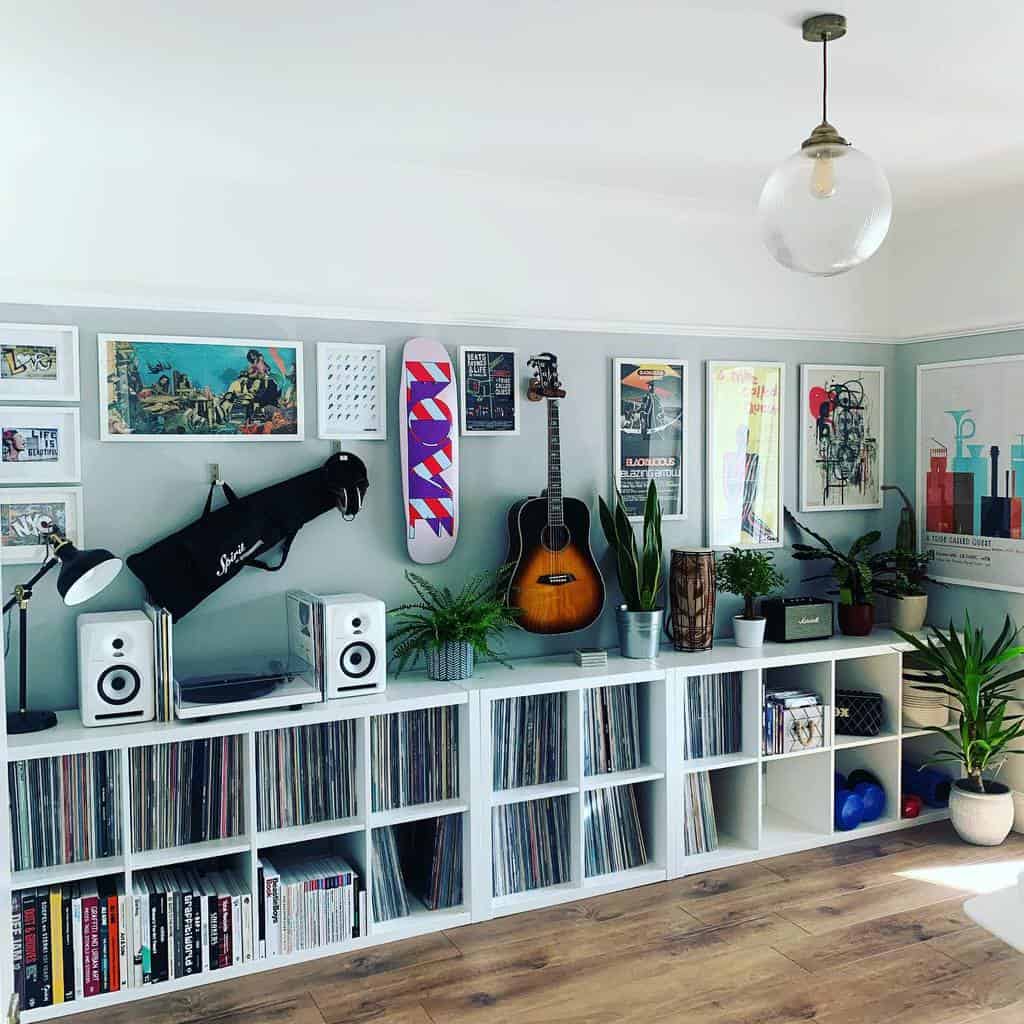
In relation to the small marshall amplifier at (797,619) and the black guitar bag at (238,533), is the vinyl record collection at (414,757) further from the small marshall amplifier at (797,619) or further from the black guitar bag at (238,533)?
the small marshall amplifier at (797,619)

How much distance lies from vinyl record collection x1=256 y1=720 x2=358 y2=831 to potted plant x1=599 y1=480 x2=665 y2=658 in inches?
42.6

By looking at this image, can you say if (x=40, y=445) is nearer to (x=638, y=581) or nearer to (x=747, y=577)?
(x=638, y=581)

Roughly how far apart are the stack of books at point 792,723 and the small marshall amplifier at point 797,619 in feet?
0.80

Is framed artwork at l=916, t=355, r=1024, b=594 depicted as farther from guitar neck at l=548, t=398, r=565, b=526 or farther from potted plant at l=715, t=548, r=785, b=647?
guitar neck at l=548, t=398, r=565, b=526

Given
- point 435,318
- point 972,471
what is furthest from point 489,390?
point 972,471

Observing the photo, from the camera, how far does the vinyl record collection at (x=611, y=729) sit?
3613mm

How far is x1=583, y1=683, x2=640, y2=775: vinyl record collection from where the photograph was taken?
361cm

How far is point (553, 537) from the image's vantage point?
3.72m

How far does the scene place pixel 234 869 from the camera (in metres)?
3.27

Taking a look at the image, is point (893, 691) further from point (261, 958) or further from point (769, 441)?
point (261, 958)

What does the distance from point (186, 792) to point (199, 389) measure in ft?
4.06

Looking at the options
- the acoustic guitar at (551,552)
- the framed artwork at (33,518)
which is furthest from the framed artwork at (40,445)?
the acoustic guitar at (551,552)

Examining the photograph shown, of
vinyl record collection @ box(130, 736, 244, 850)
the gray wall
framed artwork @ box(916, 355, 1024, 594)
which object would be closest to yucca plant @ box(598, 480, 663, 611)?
the gray wall

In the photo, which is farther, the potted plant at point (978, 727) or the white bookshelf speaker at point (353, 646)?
the potted plant at point (978, 727)
